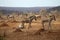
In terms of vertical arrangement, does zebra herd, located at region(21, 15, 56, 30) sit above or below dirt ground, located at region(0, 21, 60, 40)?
above

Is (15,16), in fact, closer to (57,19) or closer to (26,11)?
(26,11)

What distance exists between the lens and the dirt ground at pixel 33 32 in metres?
1.85

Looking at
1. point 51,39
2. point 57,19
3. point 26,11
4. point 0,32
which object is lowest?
point 51,39

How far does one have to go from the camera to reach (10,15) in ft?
6.22

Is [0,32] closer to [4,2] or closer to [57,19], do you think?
[4,2]

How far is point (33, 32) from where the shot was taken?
1861 millimetres

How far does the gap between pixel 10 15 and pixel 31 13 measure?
320 mm

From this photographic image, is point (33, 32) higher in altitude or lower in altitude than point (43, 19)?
lower

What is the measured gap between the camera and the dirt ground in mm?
1852

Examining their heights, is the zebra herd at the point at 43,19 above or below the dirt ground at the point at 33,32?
above

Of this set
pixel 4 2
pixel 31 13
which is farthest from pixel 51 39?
pixel 4 2

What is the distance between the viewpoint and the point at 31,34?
1.86m

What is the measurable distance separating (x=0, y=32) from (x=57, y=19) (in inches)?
34.5

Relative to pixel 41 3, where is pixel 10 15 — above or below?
below
